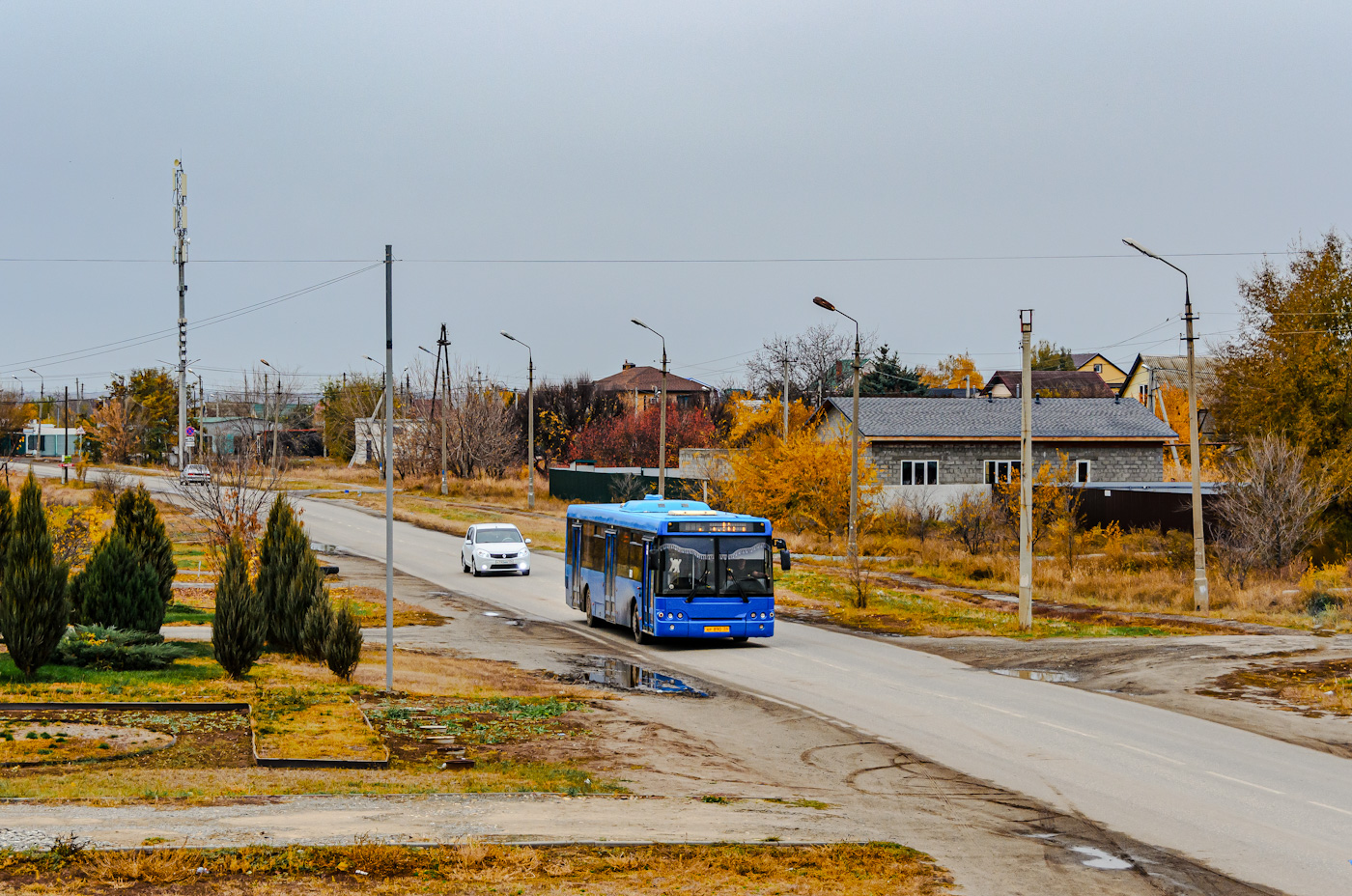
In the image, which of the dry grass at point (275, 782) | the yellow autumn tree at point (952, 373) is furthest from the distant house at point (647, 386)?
the dry grass at point (275, 782)

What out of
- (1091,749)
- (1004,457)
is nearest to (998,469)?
(1004,457)

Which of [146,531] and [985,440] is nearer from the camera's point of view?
[146,531]

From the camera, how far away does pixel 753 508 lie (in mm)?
49312

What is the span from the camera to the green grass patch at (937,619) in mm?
27156

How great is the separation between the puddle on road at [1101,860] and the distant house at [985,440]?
4540 cm

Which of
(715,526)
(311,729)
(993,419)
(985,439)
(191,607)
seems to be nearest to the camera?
(311,729)

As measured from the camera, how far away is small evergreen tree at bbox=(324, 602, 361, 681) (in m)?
18.9

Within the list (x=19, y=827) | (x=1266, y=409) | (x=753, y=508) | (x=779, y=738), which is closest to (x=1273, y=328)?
(x=1266, y=409)

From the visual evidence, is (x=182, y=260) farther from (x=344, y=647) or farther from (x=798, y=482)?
(x=344, y=647)

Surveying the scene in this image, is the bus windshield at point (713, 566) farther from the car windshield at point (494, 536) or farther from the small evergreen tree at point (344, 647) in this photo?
the car windshield at point (494, 536)

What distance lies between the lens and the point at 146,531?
22.6 metres

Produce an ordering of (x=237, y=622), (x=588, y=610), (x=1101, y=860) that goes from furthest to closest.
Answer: (x=588, y=610)
(x=237, y=622)
(x=1101, y=860)

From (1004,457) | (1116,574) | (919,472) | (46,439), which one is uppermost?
(46,439)

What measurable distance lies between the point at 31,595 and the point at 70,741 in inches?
183
